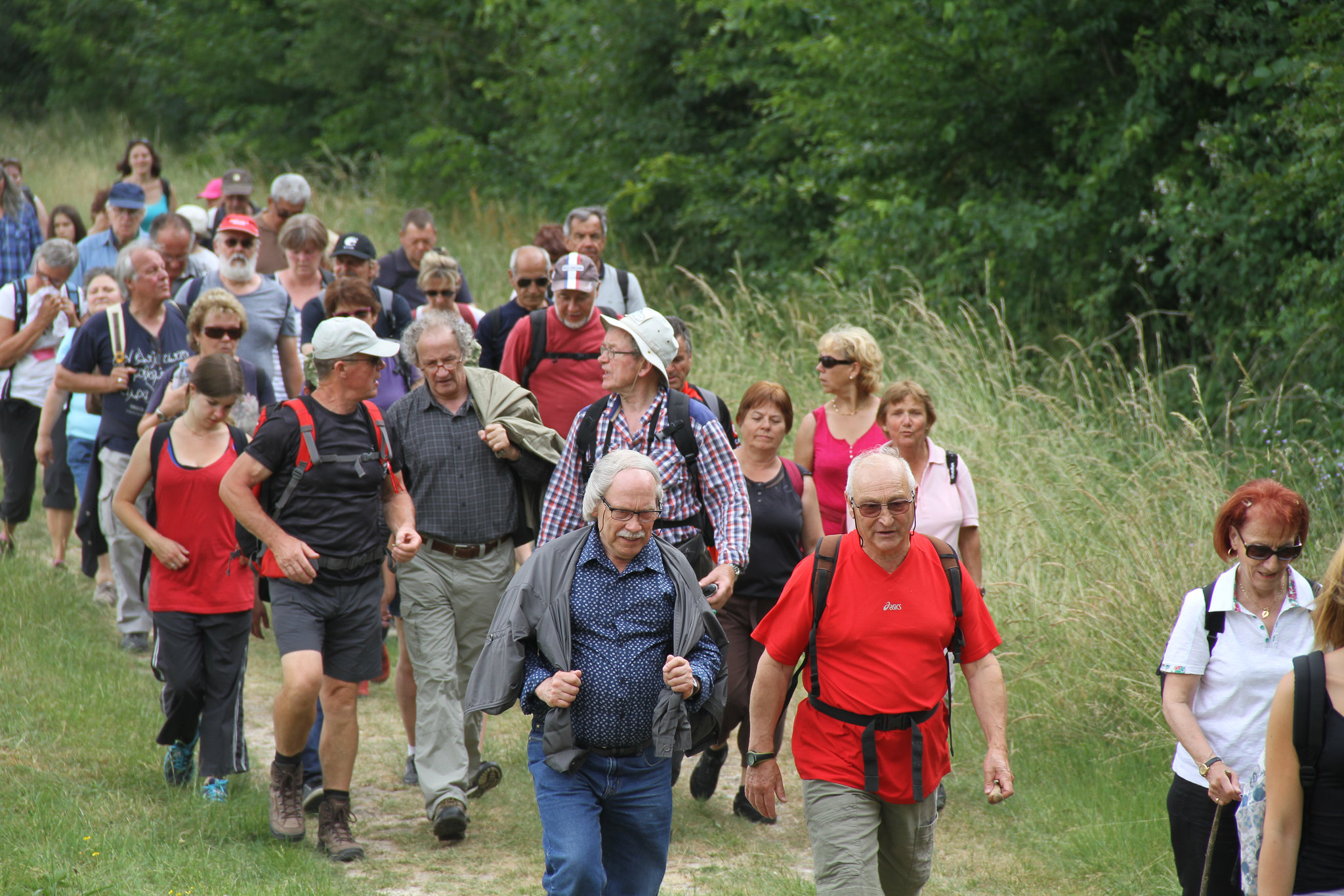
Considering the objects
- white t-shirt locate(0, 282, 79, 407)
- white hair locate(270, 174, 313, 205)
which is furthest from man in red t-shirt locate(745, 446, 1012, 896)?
white hair locate(270, 174, 313, 205)

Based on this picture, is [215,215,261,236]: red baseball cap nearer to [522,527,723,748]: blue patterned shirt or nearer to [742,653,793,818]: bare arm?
[522,527,723,748]: blue patterned shirt

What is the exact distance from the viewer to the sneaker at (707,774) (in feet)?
20.5

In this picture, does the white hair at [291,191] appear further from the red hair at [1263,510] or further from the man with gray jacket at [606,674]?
the red hair at [1263,510]

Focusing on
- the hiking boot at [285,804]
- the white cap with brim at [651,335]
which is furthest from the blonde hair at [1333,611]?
the hiking boot at [285,804]

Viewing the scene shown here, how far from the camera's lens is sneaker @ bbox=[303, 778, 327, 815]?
569 centimetres

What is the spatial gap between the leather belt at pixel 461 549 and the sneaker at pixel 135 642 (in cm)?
300

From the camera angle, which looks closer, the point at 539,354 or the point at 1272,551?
the point at 1272,551

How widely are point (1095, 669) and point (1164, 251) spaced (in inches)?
220

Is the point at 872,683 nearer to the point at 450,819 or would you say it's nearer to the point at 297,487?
the point at 450,819

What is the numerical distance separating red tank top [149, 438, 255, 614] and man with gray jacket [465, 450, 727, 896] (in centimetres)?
206

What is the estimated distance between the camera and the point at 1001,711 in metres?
4.06

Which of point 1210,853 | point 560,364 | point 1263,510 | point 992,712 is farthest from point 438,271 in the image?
point 1210,853

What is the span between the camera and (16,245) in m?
11.8

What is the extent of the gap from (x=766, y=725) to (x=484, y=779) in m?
2.11
